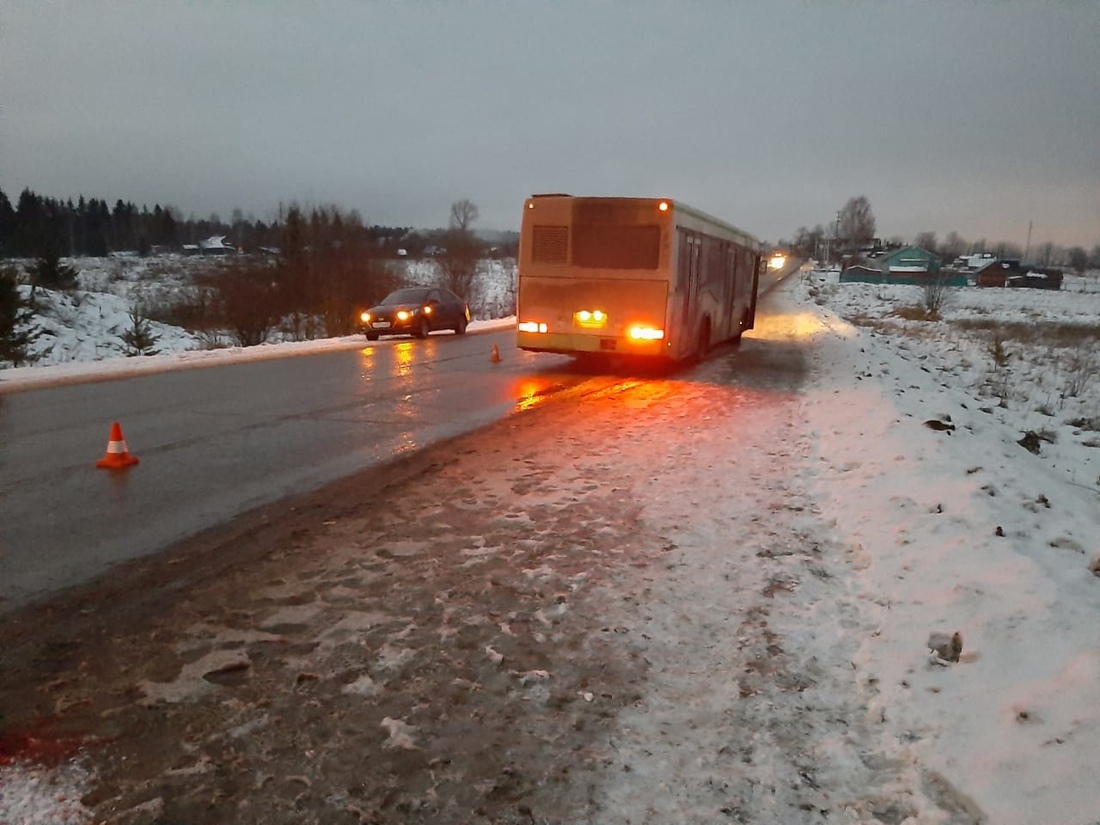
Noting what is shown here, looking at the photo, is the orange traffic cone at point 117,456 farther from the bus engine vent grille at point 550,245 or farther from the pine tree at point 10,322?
the pine tree at point 10,322

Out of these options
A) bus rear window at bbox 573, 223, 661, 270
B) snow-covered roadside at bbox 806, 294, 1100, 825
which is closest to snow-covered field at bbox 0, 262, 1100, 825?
snow-covered roadside at bbox 806, 294, 1100, 825

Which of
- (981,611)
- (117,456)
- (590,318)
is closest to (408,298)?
(590,318)

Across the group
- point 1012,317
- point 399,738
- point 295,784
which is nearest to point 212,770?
point 295,784

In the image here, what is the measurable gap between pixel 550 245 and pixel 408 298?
11.7 meters

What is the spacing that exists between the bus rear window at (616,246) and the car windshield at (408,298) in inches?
467

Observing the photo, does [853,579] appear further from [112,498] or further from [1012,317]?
[1012,317]

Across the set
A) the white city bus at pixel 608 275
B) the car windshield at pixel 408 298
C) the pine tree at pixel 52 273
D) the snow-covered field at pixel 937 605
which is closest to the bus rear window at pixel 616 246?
the white city bus at pixel 608 275

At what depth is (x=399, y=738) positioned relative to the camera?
3.10 meters

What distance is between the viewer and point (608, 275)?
14.1m

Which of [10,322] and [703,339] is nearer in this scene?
[703,339]

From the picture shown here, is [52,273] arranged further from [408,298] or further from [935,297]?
[935,297]

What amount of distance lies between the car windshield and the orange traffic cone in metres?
17.4

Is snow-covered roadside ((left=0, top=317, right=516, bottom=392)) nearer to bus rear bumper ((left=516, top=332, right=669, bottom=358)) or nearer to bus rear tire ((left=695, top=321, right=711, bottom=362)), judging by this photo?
bus rear bumper ((left=516, top=332, right=669, bottom=358))

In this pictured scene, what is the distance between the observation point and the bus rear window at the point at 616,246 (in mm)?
13789
